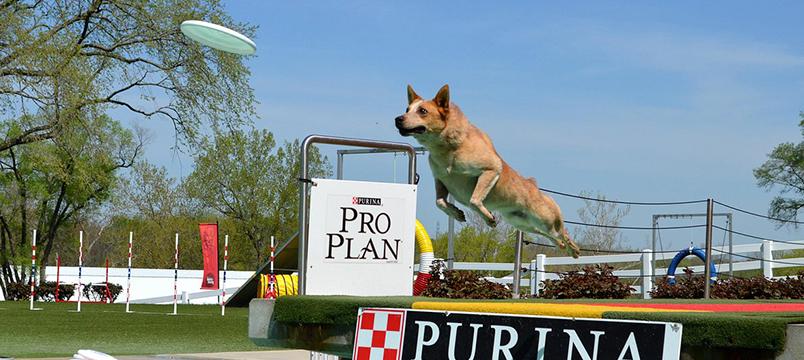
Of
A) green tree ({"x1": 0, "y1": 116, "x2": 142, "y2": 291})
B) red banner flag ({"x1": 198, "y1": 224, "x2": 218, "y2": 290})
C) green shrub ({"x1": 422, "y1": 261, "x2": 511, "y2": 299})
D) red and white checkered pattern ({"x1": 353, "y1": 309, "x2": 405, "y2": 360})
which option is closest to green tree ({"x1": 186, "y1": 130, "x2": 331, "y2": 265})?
green tree ({"x1": 0, "y1": 116, "x2": 142, "y2": 291})

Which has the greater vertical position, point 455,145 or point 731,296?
point 455,145

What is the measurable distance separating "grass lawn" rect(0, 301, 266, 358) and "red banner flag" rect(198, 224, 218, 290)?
2824mm

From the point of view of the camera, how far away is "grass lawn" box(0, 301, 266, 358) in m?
13.9

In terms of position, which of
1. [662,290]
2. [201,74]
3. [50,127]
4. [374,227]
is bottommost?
[662,290]

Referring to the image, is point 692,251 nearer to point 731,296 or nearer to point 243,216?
point 731,296

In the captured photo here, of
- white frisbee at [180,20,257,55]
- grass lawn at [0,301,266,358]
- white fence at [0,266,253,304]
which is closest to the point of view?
white frisbee at [180,20,257,55]

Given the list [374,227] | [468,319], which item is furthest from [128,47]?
[468,319]

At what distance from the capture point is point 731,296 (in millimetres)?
14688

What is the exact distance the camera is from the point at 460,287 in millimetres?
15078

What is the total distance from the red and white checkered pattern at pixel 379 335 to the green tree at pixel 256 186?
139 feet

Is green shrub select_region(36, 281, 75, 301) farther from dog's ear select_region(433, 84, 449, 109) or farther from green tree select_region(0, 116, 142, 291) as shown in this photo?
dog's ear select_region(433, 84, 449, 109)

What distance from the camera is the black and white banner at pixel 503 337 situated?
4.45 m

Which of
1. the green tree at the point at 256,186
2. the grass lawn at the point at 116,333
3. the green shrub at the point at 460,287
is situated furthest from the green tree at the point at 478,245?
the green shrub at the point at 460,287

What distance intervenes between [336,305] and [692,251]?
1186 cm
